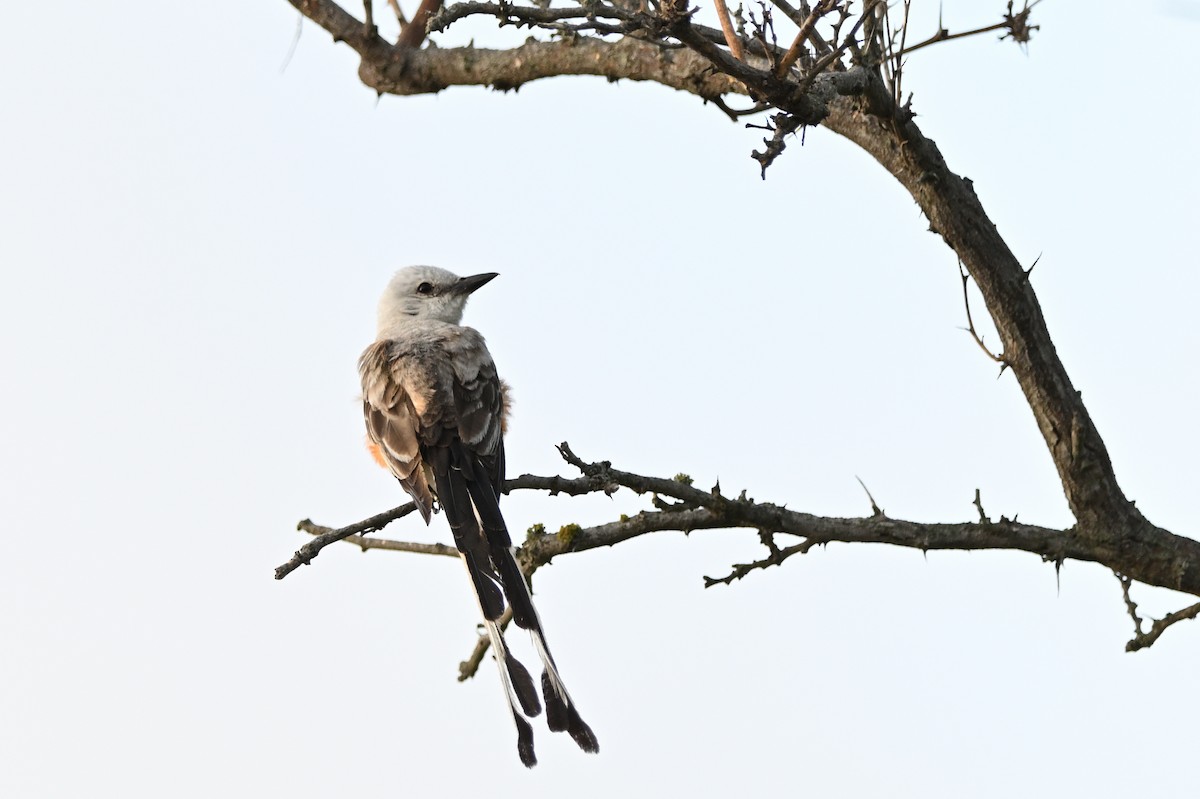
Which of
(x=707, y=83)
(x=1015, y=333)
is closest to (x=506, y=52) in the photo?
(x=707, y=83)

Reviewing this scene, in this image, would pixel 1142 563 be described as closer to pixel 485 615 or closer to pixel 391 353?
pixel 485 615

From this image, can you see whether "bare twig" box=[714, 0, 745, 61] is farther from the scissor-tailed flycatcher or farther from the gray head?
the gray head

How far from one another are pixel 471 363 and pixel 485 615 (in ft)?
5.71

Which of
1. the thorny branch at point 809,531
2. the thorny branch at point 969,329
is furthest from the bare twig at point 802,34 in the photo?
the thorny branch at point 809,531

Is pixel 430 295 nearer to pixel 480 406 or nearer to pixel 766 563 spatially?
pixel 480 406

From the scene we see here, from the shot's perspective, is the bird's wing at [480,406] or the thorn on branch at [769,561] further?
the bird's wing at [480,406]

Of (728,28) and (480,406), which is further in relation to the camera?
(480,406)

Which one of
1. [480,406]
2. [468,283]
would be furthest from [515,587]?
[468,283]

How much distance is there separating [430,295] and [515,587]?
3132 mm

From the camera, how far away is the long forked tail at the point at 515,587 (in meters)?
5.77

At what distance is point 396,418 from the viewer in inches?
276

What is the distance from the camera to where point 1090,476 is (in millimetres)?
5402

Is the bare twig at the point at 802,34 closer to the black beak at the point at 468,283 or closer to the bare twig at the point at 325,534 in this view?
the bare twig at the point at 325,534

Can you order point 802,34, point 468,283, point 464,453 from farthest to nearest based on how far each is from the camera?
point 468,283 < point 464,453 < point 802,34
